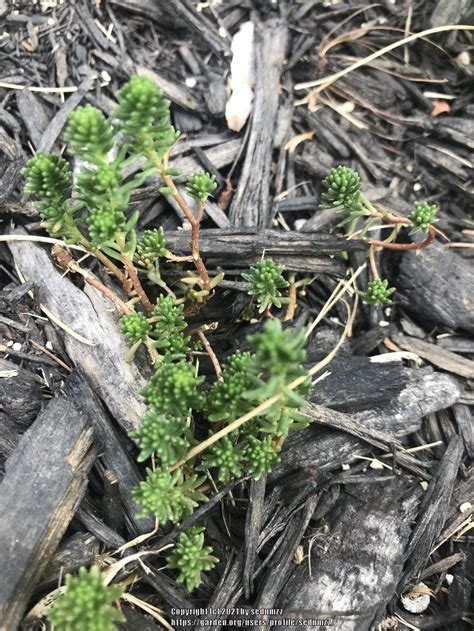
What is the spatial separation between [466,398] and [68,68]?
127 inches

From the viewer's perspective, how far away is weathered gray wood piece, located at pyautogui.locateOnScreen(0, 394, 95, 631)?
239 centimetres

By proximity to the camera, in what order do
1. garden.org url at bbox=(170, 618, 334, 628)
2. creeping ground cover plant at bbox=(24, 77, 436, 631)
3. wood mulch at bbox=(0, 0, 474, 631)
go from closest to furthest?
creeping ground cover plant at bbox=(24, 77, 436, 631)
garden.org url at bbox=(170, 618, 334, 628)
wood mulch at bbox=(0, 0, 474, 631)

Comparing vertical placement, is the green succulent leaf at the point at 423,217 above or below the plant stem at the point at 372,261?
above

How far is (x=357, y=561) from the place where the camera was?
2807 mm

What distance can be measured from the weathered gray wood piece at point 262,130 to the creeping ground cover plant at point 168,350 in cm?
55

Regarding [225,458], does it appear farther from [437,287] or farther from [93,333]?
[437,287]

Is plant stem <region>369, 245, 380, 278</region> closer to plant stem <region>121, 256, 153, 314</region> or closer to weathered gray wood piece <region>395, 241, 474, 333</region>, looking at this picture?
weathered gray wood piece <region>395, 241, 474, 333</region>

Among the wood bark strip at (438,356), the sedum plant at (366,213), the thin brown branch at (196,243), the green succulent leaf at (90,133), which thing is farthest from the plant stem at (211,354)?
the wood bark strip at (438,356)

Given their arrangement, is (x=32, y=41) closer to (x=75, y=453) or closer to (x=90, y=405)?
(x=90, y=405)

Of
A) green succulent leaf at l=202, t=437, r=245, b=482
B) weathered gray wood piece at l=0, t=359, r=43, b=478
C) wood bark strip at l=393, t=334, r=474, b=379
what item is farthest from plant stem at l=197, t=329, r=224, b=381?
wood bark strip at l=393, t=334, r=474, b=379

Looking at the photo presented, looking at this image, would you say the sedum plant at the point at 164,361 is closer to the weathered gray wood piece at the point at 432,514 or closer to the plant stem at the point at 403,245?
the plant stem at the point at 403,245

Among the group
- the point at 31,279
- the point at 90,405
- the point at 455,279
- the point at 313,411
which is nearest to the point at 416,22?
the point at 455,279

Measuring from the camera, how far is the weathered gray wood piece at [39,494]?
7.84 feet

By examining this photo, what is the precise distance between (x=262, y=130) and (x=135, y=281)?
1.50 meters
